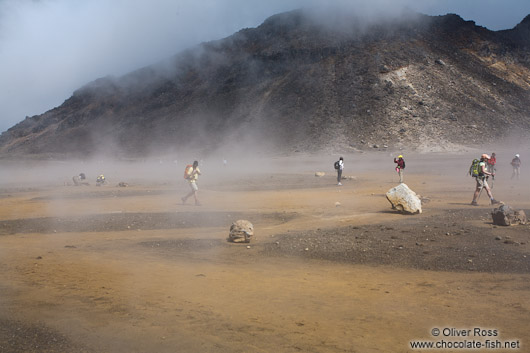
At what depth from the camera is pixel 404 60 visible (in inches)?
3081

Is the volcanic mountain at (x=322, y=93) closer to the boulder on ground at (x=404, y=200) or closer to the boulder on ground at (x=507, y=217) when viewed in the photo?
the boulder on ground at (x=404, y=200)

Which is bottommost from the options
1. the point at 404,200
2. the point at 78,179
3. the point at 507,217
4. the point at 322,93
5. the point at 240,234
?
the point at 507,217

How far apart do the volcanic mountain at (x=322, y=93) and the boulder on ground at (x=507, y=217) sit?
173ft

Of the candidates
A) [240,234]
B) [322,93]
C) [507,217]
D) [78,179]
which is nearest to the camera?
[240,234]

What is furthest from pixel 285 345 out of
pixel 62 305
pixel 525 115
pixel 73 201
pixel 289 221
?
pixel 525 115

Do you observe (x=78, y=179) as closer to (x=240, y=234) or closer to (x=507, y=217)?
(x=240, y=234)

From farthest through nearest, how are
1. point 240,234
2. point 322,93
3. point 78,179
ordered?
point 322,93, point 78,179, point 240,234

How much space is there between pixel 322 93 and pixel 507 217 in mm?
67703

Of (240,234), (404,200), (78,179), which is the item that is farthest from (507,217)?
(78,179)

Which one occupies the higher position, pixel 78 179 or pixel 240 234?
pixel 78 179

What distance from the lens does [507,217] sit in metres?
11.4

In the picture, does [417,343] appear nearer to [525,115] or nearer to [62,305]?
[62,305]

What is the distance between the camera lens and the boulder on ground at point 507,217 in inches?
450

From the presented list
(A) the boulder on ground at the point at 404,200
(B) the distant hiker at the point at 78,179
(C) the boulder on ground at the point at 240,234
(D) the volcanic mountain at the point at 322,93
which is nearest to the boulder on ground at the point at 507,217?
(A) the boulder on ground at the point at 404,200
